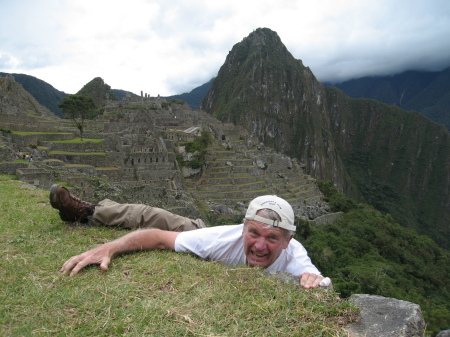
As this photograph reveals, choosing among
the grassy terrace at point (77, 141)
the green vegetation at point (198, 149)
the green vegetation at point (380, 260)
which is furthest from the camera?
the green vegetation at point (198, 149)

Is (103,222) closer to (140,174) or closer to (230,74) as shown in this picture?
(140,174)

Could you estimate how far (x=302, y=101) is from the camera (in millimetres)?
161125

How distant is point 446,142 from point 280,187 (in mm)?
167205

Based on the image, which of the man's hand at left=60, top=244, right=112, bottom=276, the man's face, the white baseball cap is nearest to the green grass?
the man's hand at left=60, top=244, right=112, bottom=276

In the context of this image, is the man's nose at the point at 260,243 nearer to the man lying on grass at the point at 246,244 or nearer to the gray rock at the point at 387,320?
the man lying on grass at the point at 246,244

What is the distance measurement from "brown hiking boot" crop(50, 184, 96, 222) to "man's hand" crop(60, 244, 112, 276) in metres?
1.54

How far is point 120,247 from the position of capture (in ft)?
12.3

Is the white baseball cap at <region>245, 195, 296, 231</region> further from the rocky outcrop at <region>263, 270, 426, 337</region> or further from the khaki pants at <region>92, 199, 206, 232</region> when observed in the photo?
the khaki pants at <region>92, 199, 206, 232</region>

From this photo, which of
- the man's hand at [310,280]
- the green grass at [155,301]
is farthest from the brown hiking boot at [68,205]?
the man's hand at [310,280]

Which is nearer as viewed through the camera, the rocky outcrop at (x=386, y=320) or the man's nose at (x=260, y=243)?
the rocky outcrop at (x=386, y=320)

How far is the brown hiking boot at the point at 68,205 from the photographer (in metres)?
4.67

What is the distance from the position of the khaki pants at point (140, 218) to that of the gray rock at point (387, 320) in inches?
110

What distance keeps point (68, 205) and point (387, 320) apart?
14.8ft

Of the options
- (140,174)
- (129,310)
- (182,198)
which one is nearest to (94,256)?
(129,310)
